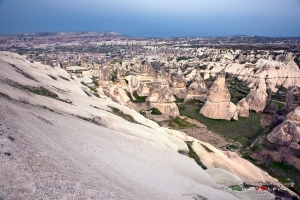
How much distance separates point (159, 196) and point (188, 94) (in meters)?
24.5

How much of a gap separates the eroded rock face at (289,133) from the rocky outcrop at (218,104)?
604cm

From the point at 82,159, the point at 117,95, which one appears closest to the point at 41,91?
the point at 82,159

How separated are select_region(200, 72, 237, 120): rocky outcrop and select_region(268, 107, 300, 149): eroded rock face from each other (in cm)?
604

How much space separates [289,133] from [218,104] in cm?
773

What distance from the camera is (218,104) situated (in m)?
25.1

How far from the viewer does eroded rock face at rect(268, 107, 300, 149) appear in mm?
17891

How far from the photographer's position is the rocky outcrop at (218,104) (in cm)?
2481

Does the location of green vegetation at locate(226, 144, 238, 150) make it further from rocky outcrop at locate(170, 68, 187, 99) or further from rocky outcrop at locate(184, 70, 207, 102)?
rocky outcrop at locate(170, 68, 187, 99)

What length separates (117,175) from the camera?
6820mm

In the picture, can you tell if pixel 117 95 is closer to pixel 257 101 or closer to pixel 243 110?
pixel 243 110

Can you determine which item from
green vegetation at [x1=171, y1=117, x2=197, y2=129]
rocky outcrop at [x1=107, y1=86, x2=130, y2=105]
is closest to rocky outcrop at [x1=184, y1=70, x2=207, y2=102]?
rocky outcrop at [x1=107, y1=86, x2=130, y2=105]

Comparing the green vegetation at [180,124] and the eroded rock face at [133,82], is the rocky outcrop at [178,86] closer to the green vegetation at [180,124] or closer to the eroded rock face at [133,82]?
the eroded rock face at [133,82]

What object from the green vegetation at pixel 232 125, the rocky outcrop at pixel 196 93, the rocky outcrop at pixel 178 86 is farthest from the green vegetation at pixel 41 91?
the rocky outcrop at pixel 178 86

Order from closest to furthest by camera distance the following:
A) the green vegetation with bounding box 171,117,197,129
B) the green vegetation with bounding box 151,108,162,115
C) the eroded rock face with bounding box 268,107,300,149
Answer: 1. the eroded rock face with bounding box 268,107,300,149
2. the green vegetation with bounding box 171,117,197,129
3. the green vegetation with bounding box 151,108,162,115
